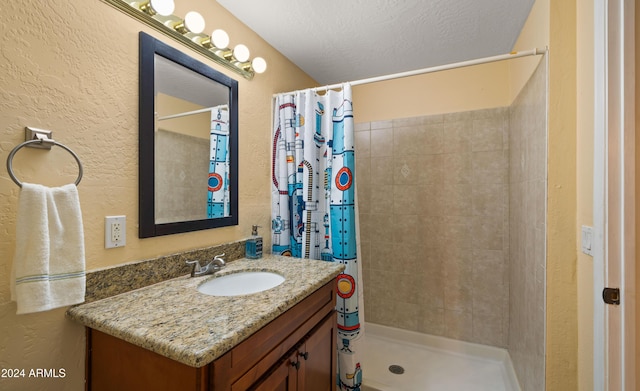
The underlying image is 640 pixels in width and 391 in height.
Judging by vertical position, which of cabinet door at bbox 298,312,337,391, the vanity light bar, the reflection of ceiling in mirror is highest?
the vanity light bar

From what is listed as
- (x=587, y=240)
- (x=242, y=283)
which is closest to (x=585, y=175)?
(x=587, y=240)

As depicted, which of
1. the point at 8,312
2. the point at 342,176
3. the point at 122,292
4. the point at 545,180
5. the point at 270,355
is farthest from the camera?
the point at 342,176

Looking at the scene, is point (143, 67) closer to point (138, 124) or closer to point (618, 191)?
point (138, 124)

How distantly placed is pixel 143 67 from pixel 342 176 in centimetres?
106

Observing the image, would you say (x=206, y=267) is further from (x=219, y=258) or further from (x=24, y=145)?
(x=24, y=145)

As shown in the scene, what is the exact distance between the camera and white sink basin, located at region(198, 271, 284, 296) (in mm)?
1217

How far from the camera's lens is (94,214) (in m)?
0.97

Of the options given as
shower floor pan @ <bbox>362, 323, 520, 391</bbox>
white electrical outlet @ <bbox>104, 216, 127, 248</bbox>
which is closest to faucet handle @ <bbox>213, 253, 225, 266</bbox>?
white electrical outlet @ <bbox>104, 216, 127, 248</bbox>

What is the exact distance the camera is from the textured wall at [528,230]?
4.25 ft

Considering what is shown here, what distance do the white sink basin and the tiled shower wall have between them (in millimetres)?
1313

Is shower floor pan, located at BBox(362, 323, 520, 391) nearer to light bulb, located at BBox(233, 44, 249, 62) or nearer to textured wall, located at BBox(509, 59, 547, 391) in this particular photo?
textured wall, located at BBox(509, 59, 547, 391)

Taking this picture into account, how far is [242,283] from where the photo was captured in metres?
1.31

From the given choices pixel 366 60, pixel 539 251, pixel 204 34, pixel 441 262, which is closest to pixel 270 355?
pixel 539 251

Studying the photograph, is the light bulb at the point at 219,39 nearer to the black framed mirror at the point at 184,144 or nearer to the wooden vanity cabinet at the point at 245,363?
the black framed mirror at the point at 184,144
